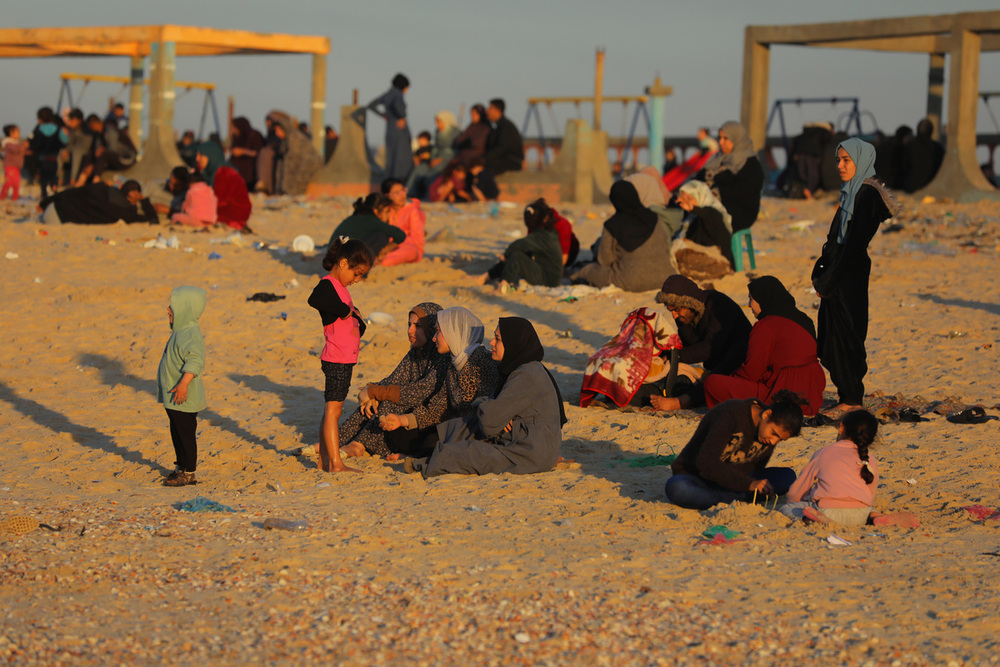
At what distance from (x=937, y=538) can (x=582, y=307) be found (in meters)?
5.72

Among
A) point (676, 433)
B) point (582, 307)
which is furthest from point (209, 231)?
point (676, 433)

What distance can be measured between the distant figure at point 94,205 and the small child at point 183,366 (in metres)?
9.58

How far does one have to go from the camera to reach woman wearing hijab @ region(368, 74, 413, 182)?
768 inches

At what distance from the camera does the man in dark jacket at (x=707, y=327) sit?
6977 mm

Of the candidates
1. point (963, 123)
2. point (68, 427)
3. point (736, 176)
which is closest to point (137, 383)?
point (68, 427)

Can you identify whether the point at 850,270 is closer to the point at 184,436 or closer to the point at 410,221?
the point at 184,436

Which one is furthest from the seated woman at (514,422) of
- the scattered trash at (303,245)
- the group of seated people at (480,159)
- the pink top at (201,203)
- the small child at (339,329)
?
the group of seated people at (480,159)

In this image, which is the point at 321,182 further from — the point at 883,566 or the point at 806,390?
the point at 883,566

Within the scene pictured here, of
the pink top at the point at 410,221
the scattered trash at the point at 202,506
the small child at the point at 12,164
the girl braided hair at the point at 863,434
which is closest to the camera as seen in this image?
the girl braided hair at the point at 863,434

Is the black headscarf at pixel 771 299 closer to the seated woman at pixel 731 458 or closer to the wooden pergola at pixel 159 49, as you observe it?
the seated woman at pixel 731 458

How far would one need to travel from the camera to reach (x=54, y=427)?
21.7 feet

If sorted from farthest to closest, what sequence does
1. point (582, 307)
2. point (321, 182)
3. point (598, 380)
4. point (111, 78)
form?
point (111, 78) < point (321, 182) < point (582, 307) < point (598, 380)

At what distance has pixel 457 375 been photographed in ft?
19.3

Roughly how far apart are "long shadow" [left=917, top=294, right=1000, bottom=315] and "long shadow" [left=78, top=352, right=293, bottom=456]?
664 centimetres
